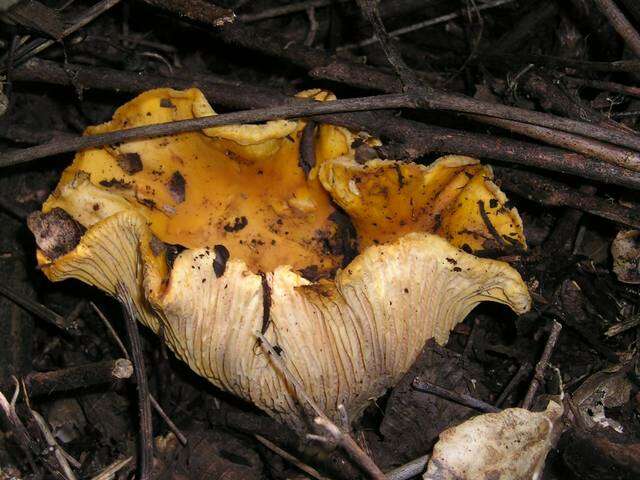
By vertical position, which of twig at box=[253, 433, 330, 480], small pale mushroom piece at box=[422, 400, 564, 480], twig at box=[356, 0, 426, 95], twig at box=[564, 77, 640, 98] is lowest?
twig at box=[253, 433, 330, 480]

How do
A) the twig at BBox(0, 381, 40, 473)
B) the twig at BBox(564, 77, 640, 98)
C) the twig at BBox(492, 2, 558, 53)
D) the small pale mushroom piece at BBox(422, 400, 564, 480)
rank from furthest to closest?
1. the twig at BBox(492, 2, 558, 53)
2. the twig at BBox(564, 77, 640, 98)
3. the twig at BBox(0, 381, 40, 473)
4. the small pale mushroom piece at BBox(422, 400, 564, 480)

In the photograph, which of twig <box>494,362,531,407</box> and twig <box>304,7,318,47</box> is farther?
twig <box>304,7,318,47</box>

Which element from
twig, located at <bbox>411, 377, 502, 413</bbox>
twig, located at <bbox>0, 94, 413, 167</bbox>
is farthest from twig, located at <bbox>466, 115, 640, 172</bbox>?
twig, located at <bbox>411, 377, 502, 413</bbox>

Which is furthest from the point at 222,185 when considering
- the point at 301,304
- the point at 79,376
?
the point at 79,376

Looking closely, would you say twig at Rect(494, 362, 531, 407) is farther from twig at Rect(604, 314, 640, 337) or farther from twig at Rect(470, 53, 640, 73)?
twig at Rect(470, 53, 640, 73)

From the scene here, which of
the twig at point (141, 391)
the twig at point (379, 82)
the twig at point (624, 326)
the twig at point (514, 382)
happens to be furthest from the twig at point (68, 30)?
the twig at point (624, 326)

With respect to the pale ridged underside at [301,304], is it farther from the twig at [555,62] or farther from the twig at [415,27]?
the twig at [415,27]
